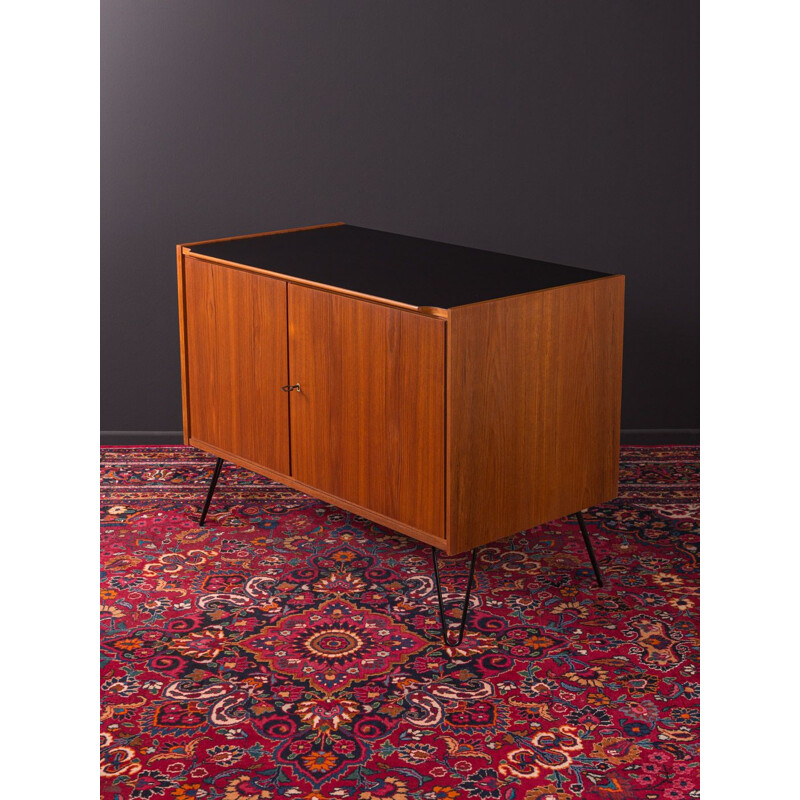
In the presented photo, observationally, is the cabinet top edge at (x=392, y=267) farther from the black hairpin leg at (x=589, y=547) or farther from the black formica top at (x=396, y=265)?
the black hairpin leg at (x=589, y=547)

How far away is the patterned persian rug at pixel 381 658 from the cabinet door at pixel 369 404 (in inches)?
13.5

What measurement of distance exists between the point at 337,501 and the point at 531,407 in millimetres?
607

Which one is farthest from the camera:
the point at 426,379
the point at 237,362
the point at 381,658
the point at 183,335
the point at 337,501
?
the point at 183,335

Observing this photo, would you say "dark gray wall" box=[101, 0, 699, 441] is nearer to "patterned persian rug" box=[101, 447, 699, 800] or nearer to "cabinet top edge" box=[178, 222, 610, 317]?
"cabinet top edge" box=[178, 222, 610, 317]

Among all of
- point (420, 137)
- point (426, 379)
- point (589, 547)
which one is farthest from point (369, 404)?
point (420, 137)

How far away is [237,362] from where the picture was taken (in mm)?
2992

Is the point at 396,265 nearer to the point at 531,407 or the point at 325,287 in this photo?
the point at 325,287

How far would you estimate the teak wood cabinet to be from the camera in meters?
2.38

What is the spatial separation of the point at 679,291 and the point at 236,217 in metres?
1.75

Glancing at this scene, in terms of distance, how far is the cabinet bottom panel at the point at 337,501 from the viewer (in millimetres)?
2475

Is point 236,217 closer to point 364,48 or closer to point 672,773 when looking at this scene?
point 364,48

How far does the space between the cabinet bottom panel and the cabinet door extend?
0.02 metres

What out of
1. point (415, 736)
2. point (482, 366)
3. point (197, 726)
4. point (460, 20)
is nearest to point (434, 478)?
point (482, 366)

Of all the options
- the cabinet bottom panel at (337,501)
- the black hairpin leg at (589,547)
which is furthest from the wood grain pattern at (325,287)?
the black hairpin leg at (589,547)
